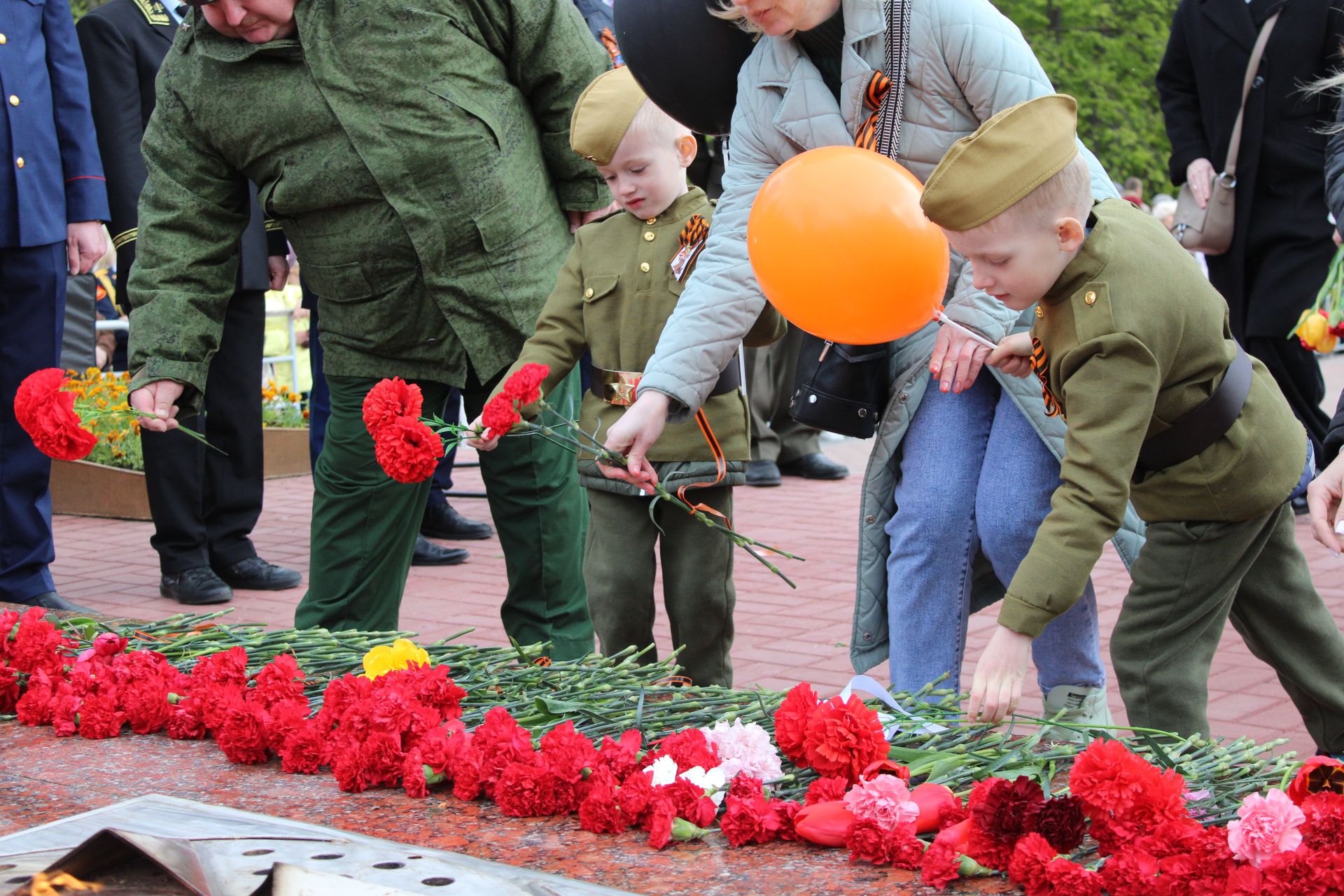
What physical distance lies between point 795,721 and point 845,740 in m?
0.10

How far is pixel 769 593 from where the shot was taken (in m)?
5.58

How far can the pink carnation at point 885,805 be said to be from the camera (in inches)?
83.5

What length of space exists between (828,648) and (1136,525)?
5.83 feet

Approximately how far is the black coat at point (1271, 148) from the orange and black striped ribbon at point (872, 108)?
144 inches

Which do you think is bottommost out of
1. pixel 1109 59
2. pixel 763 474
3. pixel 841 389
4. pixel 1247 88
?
pixel 763 474

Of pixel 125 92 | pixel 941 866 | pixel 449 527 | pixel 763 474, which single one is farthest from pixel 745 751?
pixel 763 474

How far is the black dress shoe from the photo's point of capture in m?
5.43

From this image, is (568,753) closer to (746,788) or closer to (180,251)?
(746,788)

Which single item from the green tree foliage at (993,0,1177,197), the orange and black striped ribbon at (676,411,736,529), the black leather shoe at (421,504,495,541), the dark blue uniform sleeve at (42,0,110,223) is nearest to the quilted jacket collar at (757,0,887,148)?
the orange and black striped ribbon at (676,411,736,529)

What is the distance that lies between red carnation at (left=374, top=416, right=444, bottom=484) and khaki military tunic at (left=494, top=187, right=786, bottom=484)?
84 cm

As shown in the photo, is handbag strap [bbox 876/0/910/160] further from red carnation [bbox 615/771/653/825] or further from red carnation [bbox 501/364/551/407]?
red carnation [bbox 615/771/653/825]

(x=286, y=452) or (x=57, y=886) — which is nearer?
(x=57, y=886)

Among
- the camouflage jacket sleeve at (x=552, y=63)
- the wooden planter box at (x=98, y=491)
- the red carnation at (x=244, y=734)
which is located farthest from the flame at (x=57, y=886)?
the wooden planter box at (x=98, y=491)

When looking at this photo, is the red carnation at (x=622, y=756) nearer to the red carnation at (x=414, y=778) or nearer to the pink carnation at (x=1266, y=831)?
the red carnation at (x=414, y=778)
